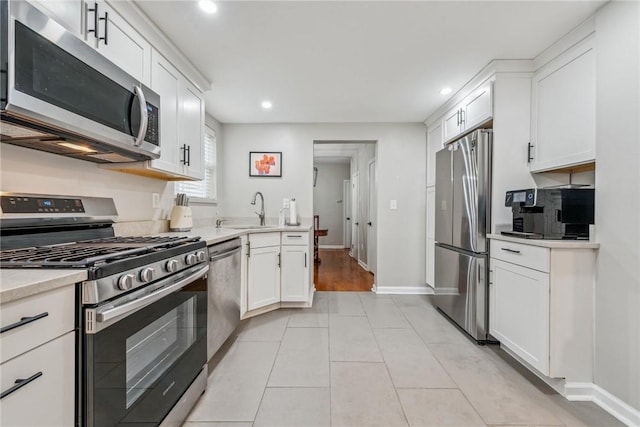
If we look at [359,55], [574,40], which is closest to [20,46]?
[359,55]

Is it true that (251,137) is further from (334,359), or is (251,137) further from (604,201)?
(604,201)

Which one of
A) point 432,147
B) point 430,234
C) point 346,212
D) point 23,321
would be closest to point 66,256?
point 23,321

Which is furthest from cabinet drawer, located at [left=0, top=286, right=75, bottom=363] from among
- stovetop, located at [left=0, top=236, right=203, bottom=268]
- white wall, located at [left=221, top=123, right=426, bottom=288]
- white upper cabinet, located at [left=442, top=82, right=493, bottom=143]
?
white wall, located at [left=221, top=123, right=426, bottom=288]

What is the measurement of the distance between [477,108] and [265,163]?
2568 mm

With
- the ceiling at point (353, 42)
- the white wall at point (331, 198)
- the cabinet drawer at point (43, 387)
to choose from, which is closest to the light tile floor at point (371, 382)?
the cabinet drawer at point (43, 387)

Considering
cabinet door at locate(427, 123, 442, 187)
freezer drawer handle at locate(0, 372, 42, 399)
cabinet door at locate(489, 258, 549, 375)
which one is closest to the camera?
freezer drawer handle at locate(0, 372, 42, 399)

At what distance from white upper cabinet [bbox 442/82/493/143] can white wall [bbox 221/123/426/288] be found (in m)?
0.67

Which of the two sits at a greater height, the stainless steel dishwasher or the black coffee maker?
the black coffee maker

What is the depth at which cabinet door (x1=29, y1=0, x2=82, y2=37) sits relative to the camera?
115 centimetres

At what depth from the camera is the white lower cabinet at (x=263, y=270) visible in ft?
9.30

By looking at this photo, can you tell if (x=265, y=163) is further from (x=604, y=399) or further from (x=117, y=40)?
(x=604, y=399)

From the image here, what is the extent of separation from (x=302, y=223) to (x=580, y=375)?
2.95 meters

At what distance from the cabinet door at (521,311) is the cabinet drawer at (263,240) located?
6.80 feet

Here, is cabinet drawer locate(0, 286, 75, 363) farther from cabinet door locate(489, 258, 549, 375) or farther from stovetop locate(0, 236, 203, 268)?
cabinet door locate(489, 258, 549, 375)
